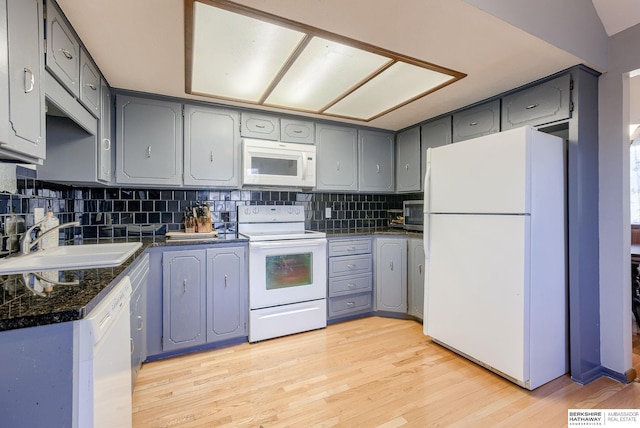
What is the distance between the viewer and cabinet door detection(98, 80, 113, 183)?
201cm

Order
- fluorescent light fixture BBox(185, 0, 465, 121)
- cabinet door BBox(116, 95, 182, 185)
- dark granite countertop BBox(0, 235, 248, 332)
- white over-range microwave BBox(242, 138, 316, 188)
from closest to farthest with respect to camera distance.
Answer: dark granite countertop BBox(0, 235, 248, 332) < fluorescent light fixture BBox(185, 0, 465, 121) < cabinet door BBox(116, 95, 182, 185) < white over-range microwave BBox(242, 138, 316, 188)

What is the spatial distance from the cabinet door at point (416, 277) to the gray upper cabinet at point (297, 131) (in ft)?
4.90

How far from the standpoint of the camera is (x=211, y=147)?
261cm

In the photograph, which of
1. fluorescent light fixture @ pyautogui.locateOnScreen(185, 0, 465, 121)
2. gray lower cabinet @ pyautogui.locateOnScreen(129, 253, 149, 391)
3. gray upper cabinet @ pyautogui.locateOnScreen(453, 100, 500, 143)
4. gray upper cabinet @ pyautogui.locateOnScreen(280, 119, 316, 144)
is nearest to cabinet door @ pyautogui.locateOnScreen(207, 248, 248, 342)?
gray lower cabinet @ pyautogui.locateOnScreen(129, 253, 149, 391)

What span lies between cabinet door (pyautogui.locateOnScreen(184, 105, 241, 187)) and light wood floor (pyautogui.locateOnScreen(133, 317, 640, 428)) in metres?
1.48

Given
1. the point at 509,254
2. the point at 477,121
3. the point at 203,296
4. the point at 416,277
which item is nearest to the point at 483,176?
the point at 509,254

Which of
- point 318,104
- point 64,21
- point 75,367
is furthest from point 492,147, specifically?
point 64,21

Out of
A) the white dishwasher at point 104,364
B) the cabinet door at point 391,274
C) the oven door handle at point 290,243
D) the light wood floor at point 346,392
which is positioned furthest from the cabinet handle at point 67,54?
the cabinet door at point 391,274

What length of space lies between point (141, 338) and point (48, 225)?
3.03 feet

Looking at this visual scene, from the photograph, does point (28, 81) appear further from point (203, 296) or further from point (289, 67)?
point (203, 296)

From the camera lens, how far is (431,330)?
2.42m

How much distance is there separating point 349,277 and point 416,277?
2.17 feet

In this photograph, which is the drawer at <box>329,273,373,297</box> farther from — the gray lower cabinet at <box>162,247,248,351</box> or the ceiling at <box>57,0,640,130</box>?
the ceiling at <box>57,0,640,130</box>

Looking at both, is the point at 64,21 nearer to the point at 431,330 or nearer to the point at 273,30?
the point at 273,30
